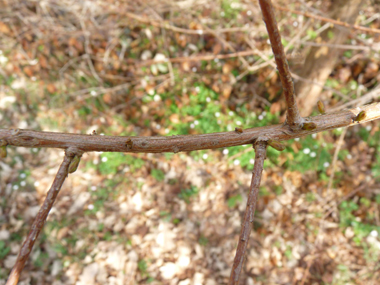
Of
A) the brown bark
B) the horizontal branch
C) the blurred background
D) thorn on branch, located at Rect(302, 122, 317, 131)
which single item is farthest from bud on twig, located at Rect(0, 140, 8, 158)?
the brown bark

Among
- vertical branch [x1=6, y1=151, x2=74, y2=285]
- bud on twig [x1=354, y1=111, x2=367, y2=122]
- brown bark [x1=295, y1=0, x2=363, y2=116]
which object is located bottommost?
vertical branch [x1=6, y1=151, x2=74, y2=285]

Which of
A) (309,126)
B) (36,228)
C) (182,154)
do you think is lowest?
(36,228)

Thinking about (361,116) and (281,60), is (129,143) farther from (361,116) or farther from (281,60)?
(361,116)

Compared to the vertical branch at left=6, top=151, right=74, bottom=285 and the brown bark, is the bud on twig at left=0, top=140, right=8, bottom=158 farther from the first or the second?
the brown bark

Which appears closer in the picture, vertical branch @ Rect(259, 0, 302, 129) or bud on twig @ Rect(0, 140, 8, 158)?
vertical branch @ Rect(259, 0, 302, 129)

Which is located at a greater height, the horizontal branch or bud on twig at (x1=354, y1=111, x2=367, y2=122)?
bud on twig at (x1=354, y1=111, x2=367, y2=122)

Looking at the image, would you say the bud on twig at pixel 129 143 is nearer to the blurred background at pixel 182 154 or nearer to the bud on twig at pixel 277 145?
the bud on twig at pixel 277 145

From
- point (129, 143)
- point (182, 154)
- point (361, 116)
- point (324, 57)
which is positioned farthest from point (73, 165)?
point (324, 57)
